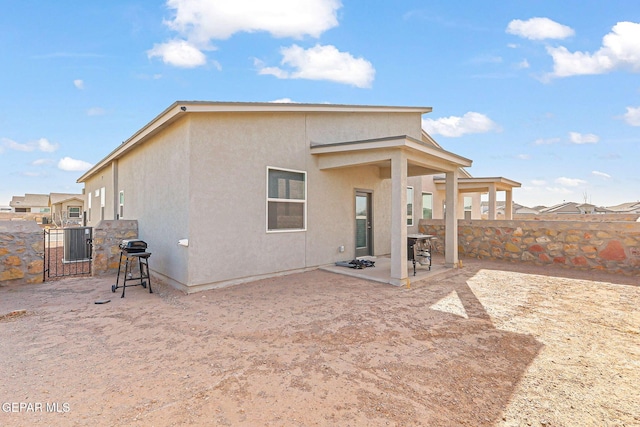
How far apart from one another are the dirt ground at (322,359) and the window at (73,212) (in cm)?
3760

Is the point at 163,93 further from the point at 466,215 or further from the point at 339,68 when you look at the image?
the point at 466,215

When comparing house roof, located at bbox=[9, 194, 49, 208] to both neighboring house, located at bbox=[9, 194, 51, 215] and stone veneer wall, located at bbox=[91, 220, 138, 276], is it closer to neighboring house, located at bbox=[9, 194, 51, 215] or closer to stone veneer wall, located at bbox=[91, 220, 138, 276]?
neighboring house, located at bbox=[9, 194, 51, 215]

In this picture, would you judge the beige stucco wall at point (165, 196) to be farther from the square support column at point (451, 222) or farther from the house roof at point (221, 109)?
the square support column at point (451, 222)

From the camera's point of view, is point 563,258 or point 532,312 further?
point 563,258

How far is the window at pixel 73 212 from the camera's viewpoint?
114 feet

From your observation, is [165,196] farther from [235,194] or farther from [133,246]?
[235,194]

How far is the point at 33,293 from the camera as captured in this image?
19.3ft

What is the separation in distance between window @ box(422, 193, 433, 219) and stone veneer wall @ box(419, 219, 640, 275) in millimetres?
2958

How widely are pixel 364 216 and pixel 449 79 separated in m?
7.23

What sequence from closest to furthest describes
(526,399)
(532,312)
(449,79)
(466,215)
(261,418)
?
(261,418)
(526,399)
(532,312)
(449,79)
(466,215)

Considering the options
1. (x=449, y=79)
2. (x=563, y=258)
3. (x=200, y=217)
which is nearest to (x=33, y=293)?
(x=200, y=217)

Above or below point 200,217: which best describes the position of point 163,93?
above

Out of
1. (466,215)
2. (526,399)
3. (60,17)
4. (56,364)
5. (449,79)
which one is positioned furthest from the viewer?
(466,215)

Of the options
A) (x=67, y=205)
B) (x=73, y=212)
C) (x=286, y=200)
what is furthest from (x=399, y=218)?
(x=67, y=205)
